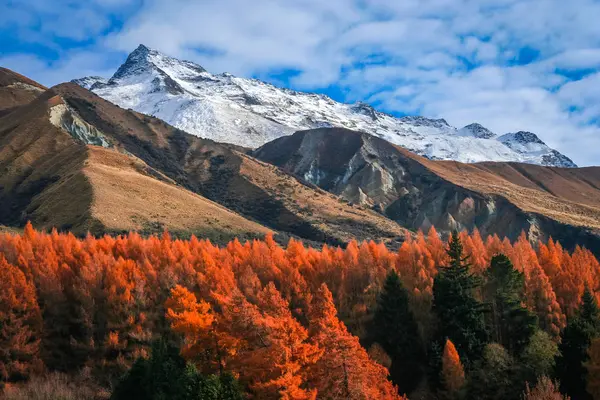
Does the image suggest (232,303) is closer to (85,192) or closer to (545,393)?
(545,393)

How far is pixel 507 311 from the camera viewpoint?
6031 cm

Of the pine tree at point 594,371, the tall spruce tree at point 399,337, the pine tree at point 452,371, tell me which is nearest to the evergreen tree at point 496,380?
the pine tree at point 452,371

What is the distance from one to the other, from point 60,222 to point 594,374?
99.8 meters

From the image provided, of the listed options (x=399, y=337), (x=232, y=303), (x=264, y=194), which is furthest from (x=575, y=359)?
(x=264, y=194)

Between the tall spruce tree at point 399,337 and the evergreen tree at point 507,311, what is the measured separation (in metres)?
8.75

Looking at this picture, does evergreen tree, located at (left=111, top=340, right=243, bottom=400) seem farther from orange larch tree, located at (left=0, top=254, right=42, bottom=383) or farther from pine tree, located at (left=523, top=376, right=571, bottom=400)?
pine tree, located at (left=523, top=376, right=571, bottom=400)

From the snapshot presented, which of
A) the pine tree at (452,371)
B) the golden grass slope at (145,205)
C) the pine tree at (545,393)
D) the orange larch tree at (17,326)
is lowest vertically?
the orange larch tree at (17,326)

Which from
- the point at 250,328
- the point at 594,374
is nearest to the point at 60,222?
the point at 250,328

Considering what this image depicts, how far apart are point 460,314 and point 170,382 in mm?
30945

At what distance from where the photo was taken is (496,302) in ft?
206

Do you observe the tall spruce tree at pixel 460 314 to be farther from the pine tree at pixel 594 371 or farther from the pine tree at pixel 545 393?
the pine tree at pixel 594 371

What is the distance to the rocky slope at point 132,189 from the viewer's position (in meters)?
119

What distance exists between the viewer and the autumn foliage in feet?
135

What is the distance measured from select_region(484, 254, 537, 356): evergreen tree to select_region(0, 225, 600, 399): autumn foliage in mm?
7485
